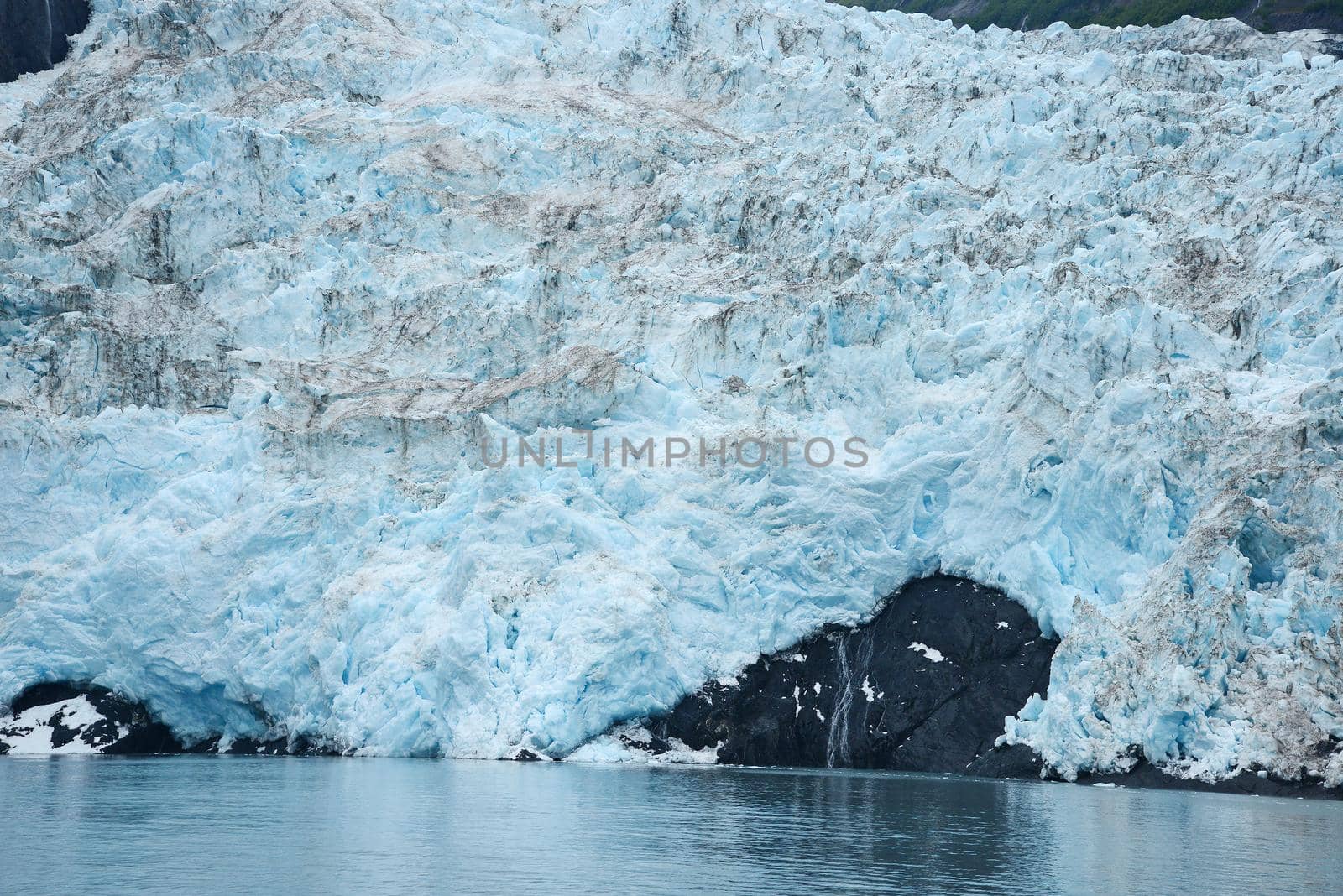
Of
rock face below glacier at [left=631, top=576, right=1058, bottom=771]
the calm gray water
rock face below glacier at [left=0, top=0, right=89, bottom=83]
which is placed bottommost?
the calm gray water

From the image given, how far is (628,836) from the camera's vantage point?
17812 mm

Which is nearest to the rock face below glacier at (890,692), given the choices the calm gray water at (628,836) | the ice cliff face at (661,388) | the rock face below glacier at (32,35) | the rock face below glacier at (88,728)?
the ice cliff face at (661,388)

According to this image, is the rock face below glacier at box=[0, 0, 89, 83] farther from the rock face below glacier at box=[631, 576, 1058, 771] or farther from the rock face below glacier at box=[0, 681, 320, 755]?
the rock face below glacier at box=[631, 576, 1058, 771]

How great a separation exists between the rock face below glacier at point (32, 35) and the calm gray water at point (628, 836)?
107 ft

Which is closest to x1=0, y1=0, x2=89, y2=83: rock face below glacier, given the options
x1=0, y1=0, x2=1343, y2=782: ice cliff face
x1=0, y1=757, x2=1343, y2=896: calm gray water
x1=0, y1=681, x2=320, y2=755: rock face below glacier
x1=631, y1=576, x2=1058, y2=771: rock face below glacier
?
x1=0, y1=0, x2=1343, y2=782: ice cliff face

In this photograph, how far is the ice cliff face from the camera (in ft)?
88.6

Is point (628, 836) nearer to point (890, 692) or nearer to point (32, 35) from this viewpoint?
point (890, 692)

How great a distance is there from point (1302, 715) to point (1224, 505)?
4.29 metres

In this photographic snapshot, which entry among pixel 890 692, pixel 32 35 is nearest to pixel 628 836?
pixel 890 692

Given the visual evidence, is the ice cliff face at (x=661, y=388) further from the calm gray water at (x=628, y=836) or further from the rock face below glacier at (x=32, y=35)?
the rock face below glacier at (x=32, y=35)

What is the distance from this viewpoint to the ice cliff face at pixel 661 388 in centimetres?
2702

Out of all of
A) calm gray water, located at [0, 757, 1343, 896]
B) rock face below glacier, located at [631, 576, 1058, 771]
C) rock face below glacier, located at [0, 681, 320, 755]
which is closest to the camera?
calm gray water, located at [0, 757, 1343, 896]

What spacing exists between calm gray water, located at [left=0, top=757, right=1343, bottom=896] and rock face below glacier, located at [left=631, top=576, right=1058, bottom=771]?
6.62 ft

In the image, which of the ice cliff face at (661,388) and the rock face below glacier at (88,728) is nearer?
the ice cliff face at (661,388)
